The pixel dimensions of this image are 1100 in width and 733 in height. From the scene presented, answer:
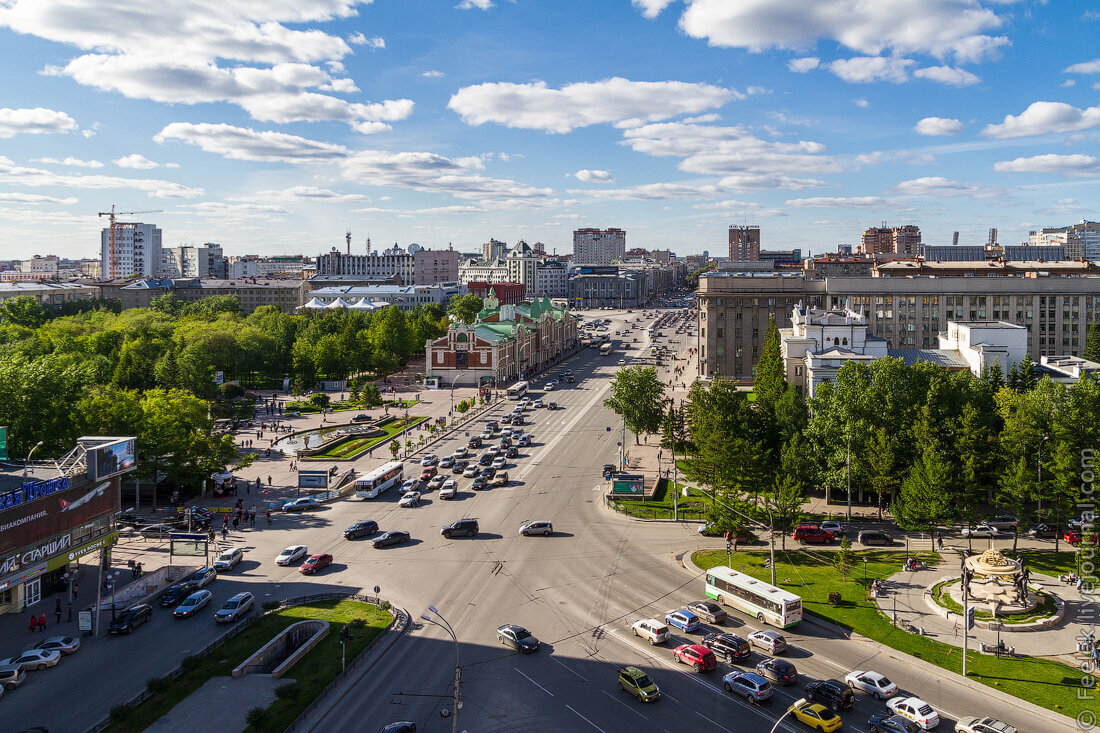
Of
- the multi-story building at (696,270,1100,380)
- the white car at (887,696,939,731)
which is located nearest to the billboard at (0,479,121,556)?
the white car at (887,696,939,731)

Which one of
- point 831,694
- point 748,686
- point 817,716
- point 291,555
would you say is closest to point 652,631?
point 748,686

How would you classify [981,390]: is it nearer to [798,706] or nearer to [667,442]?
[667,442]

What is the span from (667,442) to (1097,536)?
36.0 metres

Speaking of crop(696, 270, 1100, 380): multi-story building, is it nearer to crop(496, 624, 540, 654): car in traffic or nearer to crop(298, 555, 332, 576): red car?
crop(298, 555, 332, 576): red car

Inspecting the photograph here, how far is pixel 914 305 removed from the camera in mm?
102000

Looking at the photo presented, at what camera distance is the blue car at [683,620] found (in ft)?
119

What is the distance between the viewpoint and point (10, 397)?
54875 mm

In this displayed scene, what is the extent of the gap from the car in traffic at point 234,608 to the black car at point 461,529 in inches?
530

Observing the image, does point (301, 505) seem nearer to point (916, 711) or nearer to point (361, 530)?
point (361, 530)

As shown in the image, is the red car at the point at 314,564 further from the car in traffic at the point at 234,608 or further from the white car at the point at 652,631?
the white car at the point at 652,631

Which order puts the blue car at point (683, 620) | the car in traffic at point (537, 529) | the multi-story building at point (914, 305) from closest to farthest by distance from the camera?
the blue car at point (683, 620)
the car in traffic at point (537, 529)
the multi-story building at point (914, 305)

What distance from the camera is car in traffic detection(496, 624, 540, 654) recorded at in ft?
112

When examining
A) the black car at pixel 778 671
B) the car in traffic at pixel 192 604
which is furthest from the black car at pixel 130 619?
the black car at pixel 778 671

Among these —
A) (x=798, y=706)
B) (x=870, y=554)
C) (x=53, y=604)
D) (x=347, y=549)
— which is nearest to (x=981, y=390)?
(x=870, y=554)
